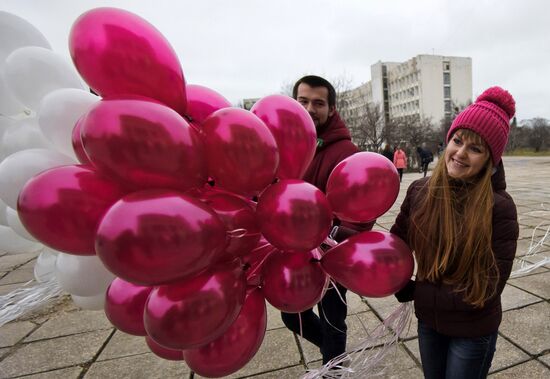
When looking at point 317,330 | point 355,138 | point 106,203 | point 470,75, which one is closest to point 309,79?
point 106,203

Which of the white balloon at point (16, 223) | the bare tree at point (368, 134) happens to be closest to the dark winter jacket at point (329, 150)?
the white balloon at point (16, 223)

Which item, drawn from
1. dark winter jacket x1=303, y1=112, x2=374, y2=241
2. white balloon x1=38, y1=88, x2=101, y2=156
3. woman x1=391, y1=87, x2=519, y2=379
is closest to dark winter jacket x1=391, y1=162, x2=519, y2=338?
woman x1=391, y1=87, x2=519, y2=379

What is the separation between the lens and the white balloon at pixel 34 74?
4.13 ft

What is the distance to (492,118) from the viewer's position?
1.24 m

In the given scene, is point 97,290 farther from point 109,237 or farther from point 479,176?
point 479,176

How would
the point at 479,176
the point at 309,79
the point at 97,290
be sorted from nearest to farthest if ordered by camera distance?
the point at 97,290
the point at 479,176
the point at 309,79

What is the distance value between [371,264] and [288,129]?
0.48 metres

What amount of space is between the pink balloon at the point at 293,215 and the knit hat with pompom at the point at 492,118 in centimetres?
74

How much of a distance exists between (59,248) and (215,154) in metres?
0.47

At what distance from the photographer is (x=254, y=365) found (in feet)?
7.70

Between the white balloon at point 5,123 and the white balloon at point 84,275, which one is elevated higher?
the white balloon at point 5,123

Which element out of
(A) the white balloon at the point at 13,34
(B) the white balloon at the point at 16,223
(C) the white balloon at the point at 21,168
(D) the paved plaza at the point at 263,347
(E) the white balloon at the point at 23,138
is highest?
(A) the white balloon at the point at 13,34

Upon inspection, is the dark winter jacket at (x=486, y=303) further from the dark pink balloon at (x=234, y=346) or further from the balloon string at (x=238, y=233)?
the balloon string at (x=238, y=233)

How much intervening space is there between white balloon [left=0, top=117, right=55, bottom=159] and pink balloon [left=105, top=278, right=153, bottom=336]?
2.13 feet
